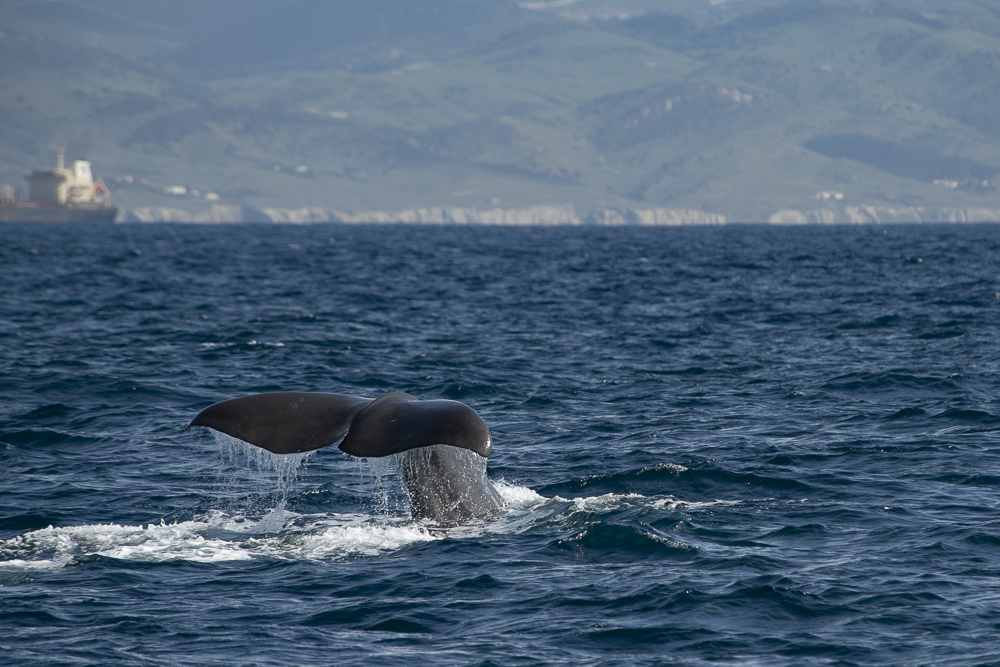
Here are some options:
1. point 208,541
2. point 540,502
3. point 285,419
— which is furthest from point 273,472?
point 285,419

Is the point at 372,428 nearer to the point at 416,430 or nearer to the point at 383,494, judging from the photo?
the point at 416,430

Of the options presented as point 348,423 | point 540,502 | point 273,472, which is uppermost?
point 348,423

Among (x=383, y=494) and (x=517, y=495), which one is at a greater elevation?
(x=517, y=495)

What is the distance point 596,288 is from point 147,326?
1790 centimetres

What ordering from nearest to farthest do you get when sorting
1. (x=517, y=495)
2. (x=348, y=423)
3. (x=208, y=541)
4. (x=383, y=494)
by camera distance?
(x=348, y=423) → (x=208, y=541) → (x=517, y=495) → (x=383, y=494)

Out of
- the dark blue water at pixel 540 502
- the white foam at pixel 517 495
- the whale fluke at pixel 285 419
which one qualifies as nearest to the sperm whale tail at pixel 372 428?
the whale fluke at pixel 285 419

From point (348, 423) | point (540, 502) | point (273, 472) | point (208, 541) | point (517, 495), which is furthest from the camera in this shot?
point (273, 472)

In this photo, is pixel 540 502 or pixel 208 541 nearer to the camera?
pixel 208 541

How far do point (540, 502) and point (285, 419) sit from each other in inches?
164

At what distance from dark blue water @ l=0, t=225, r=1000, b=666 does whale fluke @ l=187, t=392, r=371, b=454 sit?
1.04 m

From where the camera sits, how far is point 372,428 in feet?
30.5

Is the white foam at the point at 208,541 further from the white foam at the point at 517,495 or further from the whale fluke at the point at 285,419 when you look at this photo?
the whale fluke at the point at 285,419

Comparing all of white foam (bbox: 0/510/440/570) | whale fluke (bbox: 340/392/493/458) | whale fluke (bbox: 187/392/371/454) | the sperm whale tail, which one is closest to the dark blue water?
white foam (bbox: 0/510/440/570)

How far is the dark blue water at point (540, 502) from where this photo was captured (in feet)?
30.1
